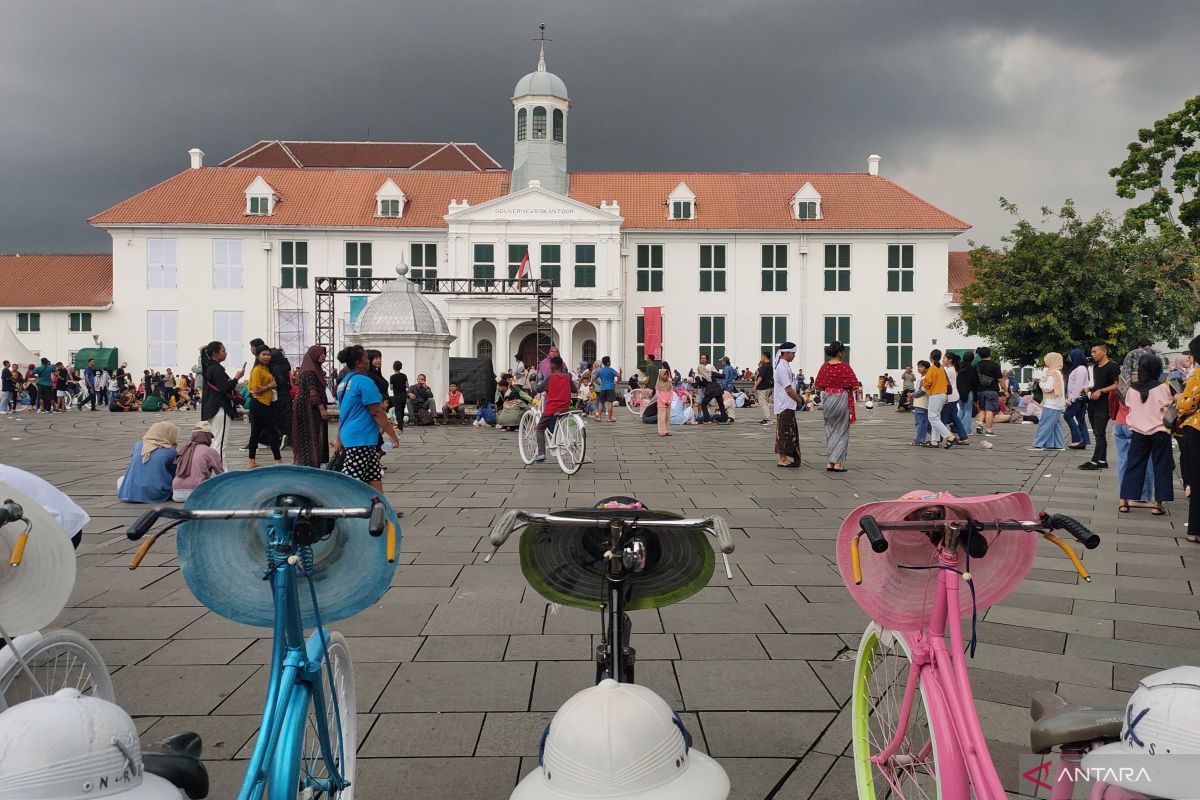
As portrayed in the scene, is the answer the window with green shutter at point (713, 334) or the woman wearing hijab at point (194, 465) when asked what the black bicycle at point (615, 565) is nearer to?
the woman wearing hijab at point (194, 465)

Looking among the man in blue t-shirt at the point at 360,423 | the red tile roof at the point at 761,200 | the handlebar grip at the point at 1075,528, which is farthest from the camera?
the red tile roof at the point at 761,200

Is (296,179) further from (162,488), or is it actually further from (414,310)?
(162,488)

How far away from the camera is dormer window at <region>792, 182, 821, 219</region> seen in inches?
1864

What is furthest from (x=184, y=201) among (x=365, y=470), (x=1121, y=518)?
(x=1121, y=518)

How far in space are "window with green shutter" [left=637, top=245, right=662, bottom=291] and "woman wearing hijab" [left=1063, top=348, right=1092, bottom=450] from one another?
30.8 metres

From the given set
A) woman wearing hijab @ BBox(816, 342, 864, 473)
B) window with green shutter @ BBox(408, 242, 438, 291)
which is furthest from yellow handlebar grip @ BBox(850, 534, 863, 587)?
window with green shutter @ BBox(408, 242, 438, 291)

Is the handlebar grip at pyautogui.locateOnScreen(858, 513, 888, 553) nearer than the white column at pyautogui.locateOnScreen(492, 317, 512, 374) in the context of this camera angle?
Yes

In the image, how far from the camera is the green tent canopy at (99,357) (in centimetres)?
4525

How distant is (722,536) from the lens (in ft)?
7.36

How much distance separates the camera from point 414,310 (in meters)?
23.2

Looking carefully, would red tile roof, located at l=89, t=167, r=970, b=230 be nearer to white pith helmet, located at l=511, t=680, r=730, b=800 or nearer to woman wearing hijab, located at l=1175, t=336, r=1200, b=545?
woman wearing hijab, located at l=1175, t=336, r=1200, b=545

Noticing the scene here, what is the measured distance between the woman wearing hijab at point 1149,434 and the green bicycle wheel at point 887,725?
7411mm

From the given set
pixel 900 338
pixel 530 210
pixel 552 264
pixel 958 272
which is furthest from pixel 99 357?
pixel 958 272

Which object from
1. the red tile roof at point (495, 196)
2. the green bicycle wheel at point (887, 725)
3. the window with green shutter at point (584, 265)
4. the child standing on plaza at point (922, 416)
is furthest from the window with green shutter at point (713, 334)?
the green bicycle wheel at point (887, 725)
